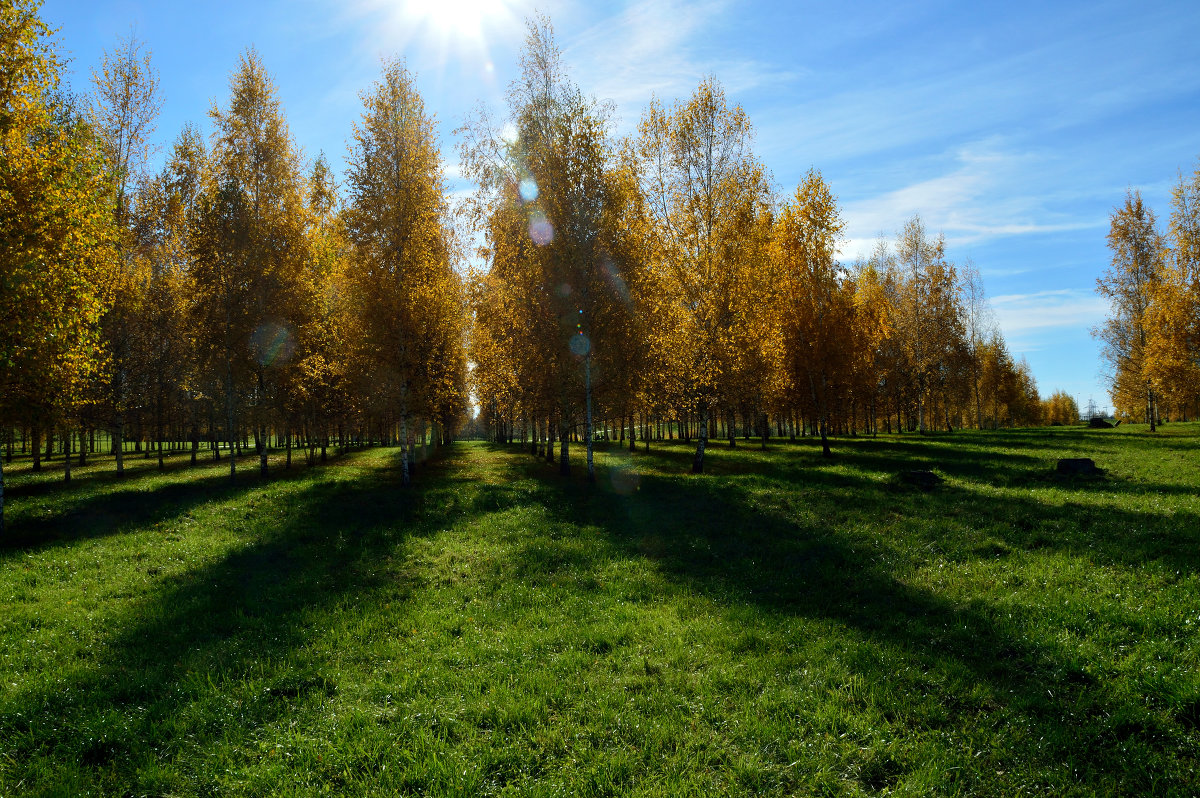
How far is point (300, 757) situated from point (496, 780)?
8.16 ft

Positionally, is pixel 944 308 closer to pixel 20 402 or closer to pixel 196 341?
pixel 196 341

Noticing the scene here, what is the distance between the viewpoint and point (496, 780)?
6.07m

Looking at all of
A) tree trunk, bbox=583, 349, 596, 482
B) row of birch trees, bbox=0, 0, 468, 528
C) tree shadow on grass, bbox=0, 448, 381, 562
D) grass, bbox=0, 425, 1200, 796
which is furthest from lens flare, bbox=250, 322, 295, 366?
tree trunk, bbox=583, 349, 596, 482

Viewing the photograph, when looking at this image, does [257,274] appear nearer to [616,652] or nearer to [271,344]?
[271,344]

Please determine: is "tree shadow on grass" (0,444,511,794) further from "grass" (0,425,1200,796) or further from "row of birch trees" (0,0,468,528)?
"row of birch trees" (0,0,468,528)

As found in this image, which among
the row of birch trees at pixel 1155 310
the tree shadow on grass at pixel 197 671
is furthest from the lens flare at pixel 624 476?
the row of birch trees at pixel 1155 310

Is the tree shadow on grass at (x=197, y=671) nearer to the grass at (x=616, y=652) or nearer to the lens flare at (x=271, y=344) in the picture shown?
the grass at (x=616, y=652)

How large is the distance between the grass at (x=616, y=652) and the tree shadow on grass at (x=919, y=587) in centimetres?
6

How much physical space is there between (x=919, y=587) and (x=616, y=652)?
6.76m

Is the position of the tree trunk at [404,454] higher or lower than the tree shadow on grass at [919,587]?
higher

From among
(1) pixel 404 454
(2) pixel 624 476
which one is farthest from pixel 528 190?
(2) pixel 624 476

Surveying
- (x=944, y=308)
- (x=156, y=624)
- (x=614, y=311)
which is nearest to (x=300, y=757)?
(x=156, y=624)

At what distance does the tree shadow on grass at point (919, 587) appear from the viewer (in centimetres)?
643

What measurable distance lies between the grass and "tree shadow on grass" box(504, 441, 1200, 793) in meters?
0.06
